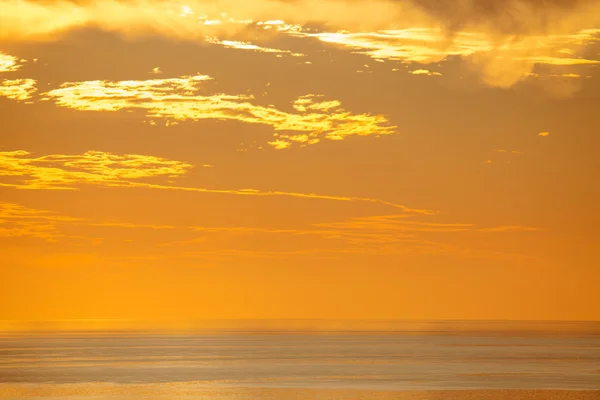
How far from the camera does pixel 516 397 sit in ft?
178

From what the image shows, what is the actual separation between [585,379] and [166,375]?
108 feet

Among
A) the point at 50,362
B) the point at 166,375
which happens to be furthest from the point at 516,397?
the point at 50,362

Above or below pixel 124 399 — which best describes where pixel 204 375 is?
above

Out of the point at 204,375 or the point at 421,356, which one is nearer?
the point at 204,375

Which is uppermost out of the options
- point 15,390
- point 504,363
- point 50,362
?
point 50,362

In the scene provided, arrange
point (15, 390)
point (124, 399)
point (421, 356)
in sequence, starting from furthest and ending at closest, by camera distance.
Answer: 1. point (421, 356)
2. point (15, 390)
3. point (124, 399)

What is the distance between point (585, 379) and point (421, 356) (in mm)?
36811

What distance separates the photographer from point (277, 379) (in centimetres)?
6656

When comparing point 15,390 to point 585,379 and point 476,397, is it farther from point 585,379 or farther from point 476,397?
point 585,379

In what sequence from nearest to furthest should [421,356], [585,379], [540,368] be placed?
[585,379]
[540,368]
[421,356]

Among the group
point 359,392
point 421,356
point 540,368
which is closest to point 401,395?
point 359,392

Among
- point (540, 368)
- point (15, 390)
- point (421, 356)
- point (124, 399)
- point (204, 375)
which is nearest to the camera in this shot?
point (124, 399)

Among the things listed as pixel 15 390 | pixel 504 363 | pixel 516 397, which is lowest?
pixel 516 397

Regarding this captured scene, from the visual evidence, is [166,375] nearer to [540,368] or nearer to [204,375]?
[204,375]
